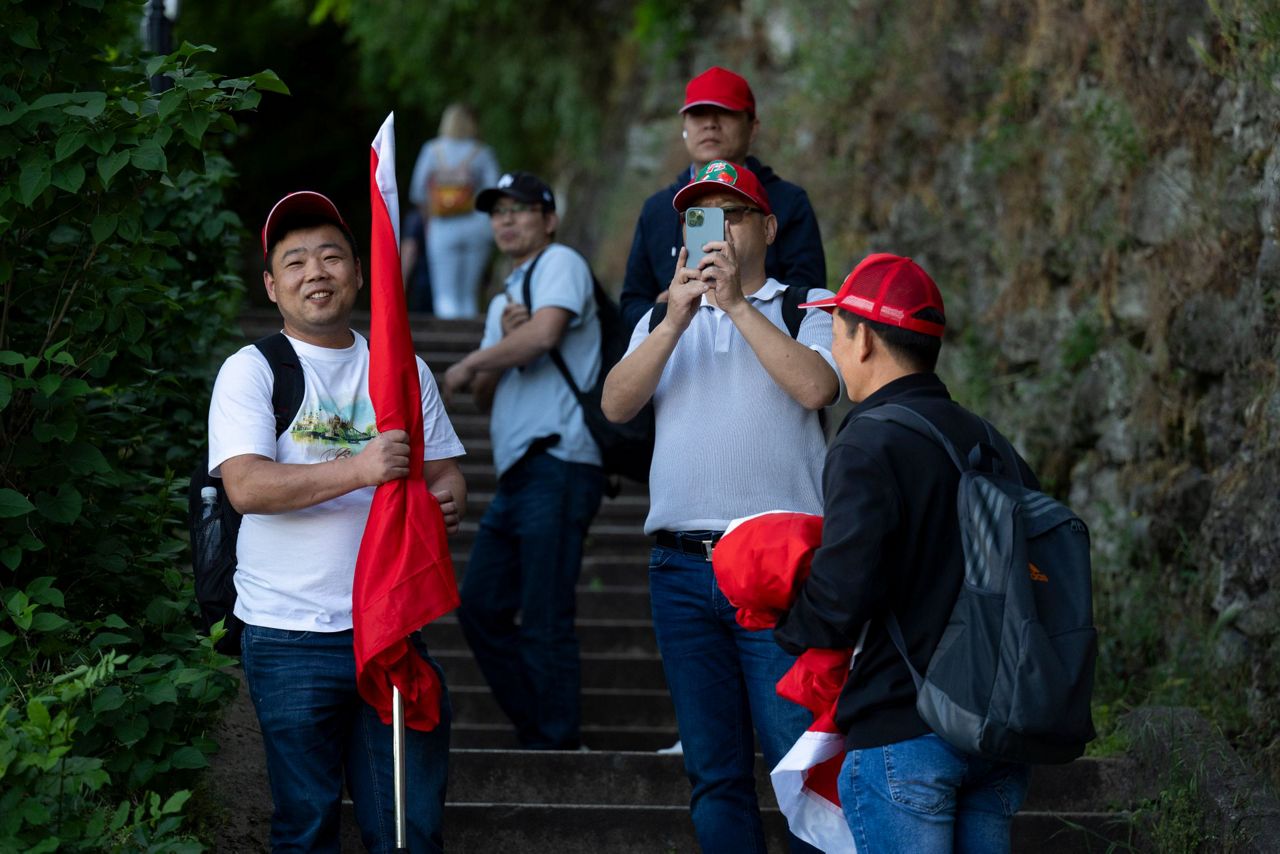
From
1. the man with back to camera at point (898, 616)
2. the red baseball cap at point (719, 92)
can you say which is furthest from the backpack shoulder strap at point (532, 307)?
the man with back to camera at point (898, 616)

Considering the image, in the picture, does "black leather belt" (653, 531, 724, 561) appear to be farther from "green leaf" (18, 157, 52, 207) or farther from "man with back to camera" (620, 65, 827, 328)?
"green leaf" (18, 157, 52, 207)

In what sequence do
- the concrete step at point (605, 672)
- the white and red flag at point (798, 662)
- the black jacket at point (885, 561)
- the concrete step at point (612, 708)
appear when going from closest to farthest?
the black jacket at point (885, 561)
the white and red flag at point (798, 662)
the concrete step at point (612, 708)
the concrete step at point (605, 672)

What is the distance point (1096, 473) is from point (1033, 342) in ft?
3.15

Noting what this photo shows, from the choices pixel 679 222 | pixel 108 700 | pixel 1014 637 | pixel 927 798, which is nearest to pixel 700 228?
pixel 679 222

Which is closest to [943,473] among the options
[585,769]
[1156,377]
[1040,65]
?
[585,769]

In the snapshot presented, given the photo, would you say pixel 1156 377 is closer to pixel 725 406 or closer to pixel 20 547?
pixel 725 406

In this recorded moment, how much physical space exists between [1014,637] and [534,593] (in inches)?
117

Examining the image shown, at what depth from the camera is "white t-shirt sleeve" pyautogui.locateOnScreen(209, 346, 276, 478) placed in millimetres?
3586

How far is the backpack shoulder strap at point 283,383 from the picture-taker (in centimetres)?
367

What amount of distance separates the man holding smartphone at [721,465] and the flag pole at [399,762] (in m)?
0.71

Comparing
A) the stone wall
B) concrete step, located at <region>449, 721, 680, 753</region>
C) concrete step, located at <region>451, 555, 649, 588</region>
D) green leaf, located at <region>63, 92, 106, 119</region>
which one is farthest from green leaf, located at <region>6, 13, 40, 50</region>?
concrete step, located at <region>451, 555, 649, 588</region>

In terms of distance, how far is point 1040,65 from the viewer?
8102 millimetres

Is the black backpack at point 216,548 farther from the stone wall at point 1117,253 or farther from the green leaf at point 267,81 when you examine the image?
the stone wall at point 1117,253

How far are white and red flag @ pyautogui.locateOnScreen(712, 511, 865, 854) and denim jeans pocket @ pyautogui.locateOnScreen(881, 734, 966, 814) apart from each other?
0.65 ft
